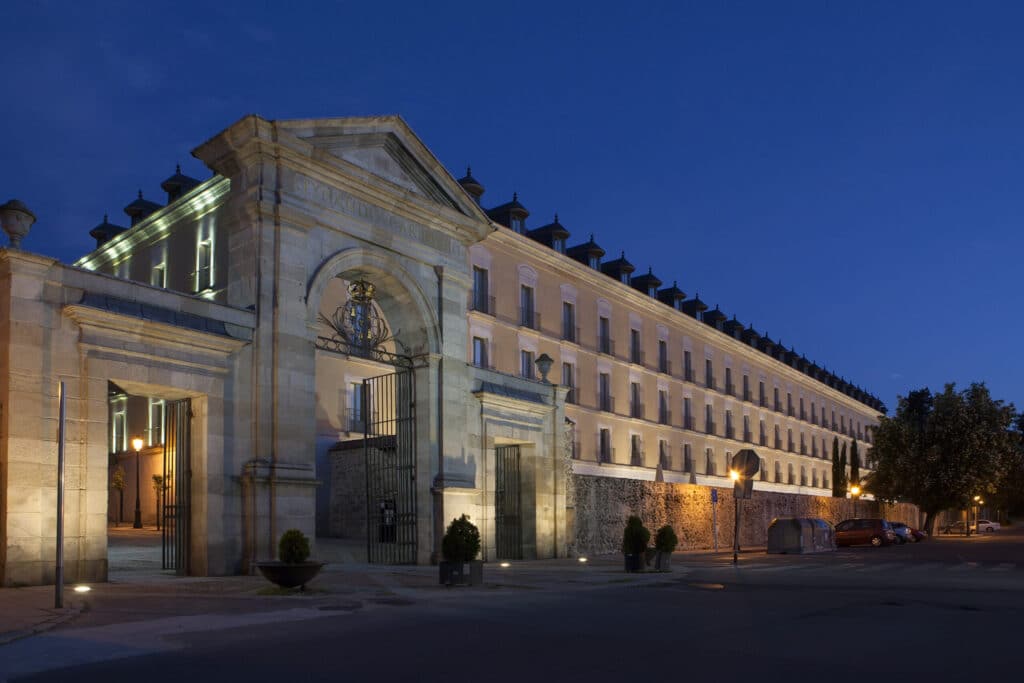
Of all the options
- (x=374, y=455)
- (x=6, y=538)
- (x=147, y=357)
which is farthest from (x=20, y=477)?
(x=374, y=455)

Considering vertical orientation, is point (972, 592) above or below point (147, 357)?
below

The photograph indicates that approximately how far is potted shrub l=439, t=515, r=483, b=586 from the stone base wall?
37.4ft

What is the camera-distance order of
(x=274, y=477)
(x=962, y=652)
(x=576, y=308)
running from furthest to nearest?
(x=576, y=308), (x=274, y=477), (x=962, y=652)

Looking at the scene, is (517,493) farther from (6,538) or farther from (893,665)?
(893,665)

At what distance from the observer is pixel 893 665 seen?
323 inches

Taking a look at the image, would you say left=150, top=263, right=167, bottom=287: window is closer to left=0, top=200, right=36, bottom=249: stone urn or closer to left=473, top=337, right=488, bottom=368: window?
left=0, top=200, right=36, bottom=249: stone urn

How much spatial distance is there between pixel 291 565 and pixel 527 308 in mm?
31144

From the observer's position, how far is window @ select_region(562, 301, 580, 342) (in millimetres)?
47375

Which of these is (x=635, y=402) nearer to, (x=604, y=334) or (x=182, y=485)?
(x=604, y=334)

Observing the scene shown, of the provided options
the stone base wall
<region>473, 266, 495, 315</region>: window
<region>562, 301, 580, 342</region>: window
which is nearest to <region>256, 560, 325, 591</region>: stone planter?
the stone base wall

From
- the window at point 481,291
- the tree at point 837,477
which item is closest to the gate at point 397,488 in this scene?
the window at point 481,291

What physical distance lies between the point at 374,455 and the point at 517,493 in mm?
4084

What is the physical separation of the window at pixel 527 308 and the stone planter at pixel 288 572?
98.6ft

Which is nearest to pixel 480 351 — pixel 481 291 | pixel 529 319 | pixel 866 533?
pixel 481 291
